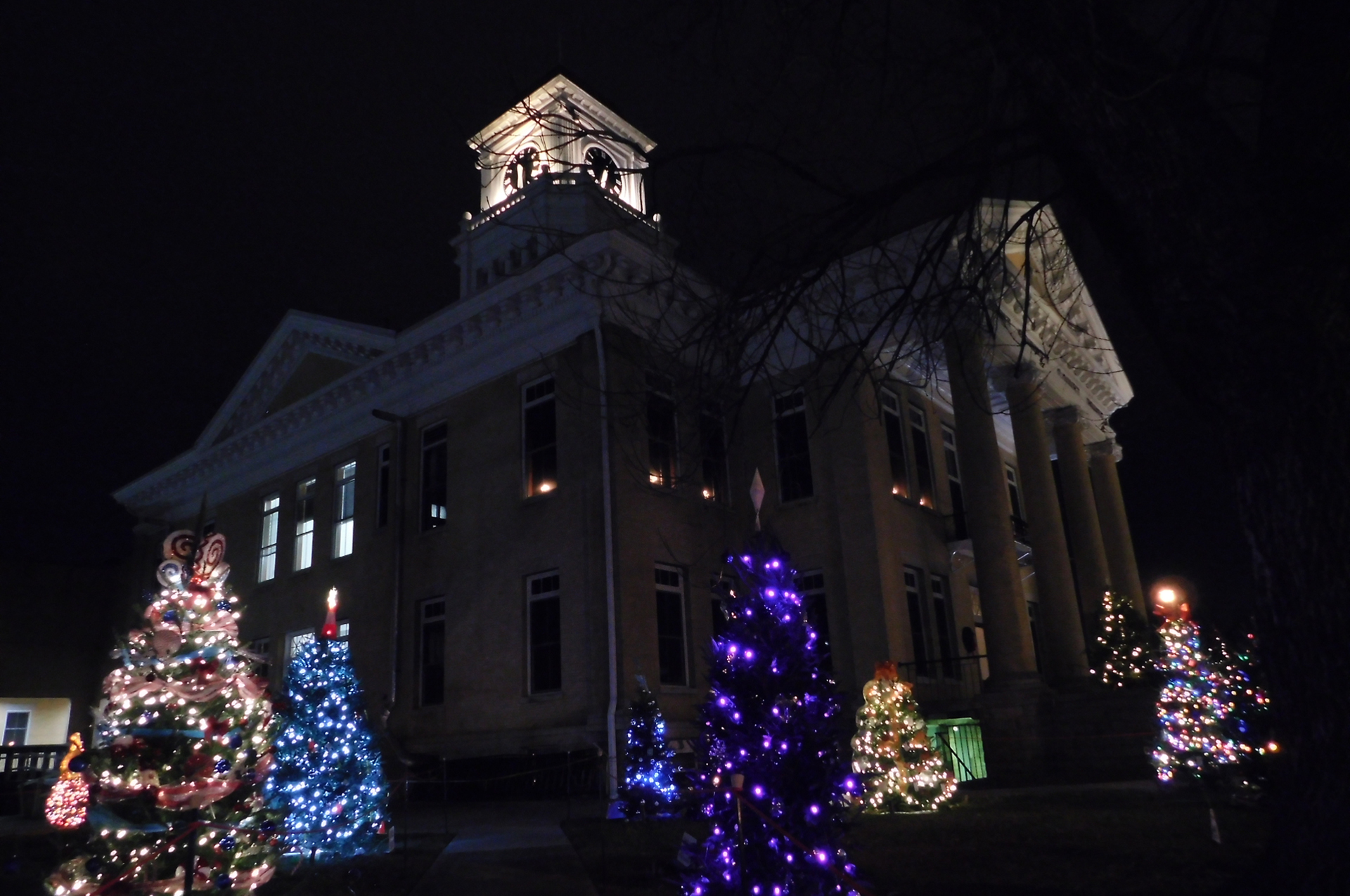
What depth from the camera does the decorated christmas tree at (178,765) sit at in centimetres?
686

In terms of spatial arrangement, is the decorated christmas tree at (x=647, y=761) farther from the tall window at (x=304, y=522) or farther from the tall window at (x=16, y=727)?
the tall window at (x=16, y=727)

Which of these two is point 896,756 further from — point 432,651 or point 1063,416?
point 1063,416

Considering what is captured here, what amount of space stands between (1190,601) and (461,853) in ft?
41.5

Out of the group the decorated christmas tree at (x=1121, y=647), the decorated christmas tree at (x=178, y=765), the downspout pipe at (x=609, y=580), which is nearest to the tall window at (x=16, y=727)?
the downspout pipe at (x=609, y=580)

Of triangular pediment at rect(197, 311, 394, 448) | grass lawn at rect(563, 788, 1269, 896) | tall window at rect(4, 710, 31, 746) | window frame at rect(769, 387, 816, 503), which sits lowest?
grass lawn at rect(563, 788, 1269, 896)

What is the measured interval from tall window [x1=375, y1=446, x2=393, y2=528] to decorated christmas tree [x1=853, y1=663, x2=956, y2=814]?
1317 centimetres

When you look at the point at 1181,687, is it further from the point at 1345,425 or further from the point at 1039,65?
the point at 1039,65

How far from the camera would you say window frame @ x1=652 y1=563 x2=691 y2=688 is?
17.2 meters

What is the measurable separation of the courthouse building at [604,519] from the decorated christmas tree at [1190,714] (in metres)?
4.58

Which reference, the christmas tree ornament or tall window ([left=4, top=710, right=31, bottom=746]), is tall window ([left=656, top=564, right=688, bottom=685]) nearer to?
the christmas tree ornament

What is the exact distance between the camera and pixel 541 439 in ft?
61.1

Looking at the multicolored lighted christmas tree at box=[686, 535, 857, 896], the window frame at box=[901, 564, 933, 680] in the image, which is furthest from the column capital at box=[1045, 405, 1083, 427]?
the multicolored lighted christmas tree at box=[686, 535, 857, 896]

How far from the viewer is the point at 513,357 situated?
757 inches

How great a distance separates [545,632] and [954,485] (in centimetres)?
1169
